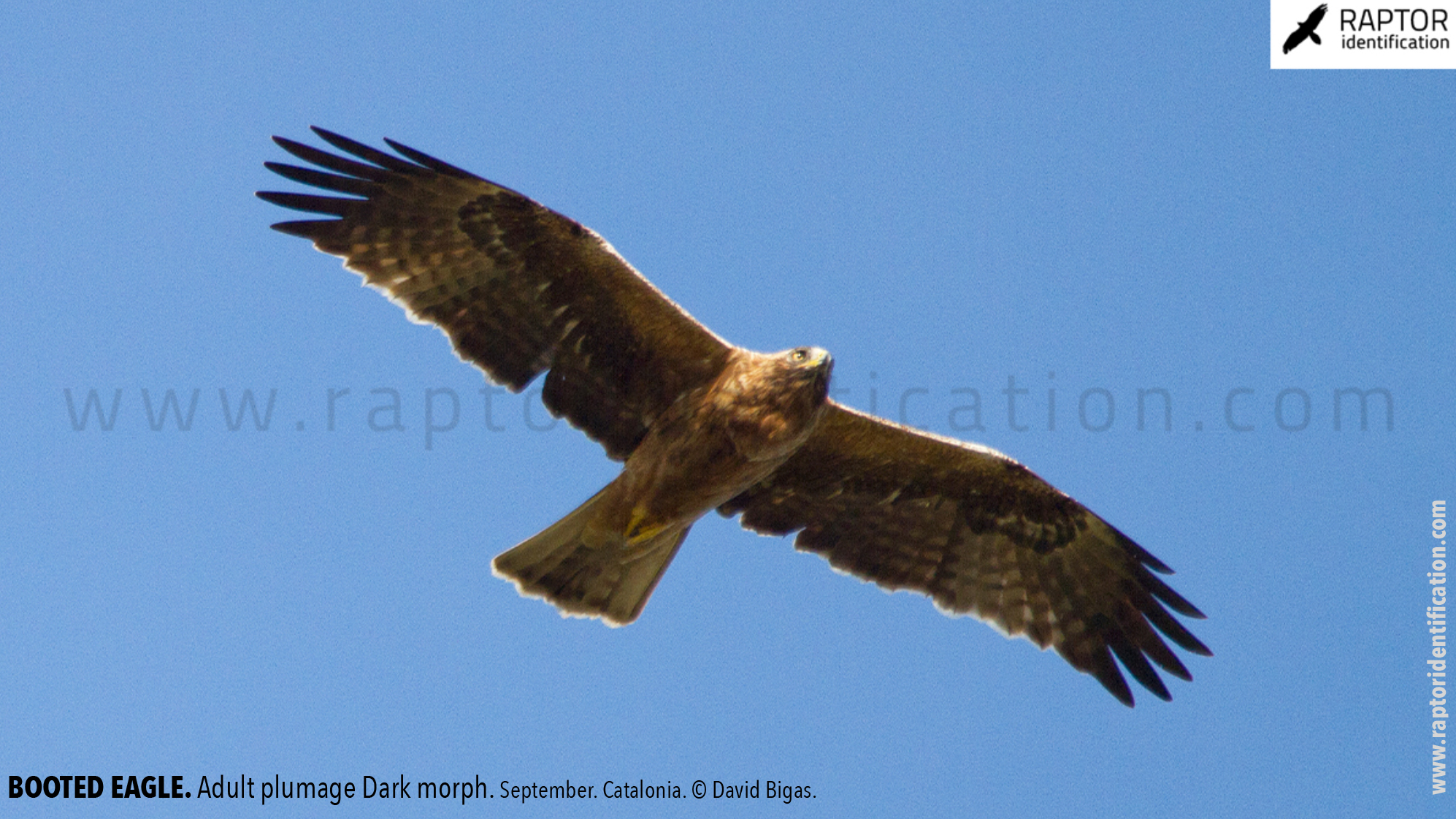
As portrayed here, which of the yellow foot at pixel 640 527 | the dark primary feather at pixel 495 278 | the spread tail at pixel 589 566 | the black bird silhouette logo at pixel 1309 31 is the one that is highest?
the black bird silhouette logo at pixel 1309 31

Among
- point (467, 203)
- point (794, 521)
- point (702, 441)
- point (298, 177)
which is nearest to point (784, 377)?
point (702, 441)

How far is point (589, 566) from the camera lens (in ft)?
29.0

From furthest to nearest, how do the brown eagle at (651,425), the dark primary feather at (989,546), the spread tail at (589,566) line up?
the dark primary feather at (989,546) < the spread tail at (589,566) < the brown eagle at (651,425)

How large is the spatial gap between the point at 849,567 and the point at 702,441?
1.67 m

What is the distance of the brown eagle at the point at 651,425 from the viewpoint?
840 cm

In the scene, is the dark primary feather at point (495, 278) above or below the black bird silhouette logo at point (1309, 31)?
below

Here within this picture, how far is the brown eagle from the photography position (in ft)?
27.6

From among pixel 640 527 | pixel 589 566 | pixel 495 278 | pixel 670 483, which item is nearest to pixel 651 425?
pixel 670 483

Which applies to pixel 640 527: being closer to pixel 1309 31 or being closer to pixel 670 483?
pixel 670 483

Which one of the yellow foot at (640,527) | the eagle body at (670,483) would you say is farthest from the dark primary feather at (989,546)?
the yellow foot at (640,527)

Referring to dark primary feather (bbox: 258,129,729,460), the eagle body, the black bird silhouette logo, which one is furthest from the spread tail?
the black bird silhouette logo

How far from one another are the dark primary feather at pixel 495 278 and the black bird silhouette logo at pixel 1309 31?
5.63 m

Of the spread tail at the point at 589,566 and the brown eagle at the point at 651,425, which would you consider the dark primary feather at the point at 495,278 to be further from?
the spread tail at the point at 589,566

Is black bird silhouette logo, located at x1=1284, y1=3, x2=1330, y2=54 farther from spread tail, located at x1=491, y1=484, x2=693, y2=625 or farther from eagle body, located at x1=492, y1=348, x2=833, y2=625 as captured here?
spread tail, located at x1=491, y1=484, x2=693, y2=625
